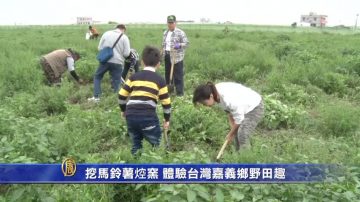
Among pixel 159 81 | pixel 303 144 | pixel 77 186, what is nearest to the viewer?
pixel 77 186

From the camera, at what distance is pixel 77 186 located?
3779mm

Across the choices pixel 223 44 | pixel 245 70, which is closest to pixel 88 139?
pixel 245 70

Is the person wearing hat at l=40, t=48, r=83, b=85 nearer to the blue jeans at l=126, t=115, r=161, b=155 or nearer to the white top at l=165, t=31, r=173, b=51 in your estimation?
the white top at l=165, t=31, r=173, b=51

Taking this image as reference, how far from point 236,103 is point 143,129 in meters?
1.06

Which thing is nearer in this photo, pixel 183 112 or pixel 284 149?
pixel 284 149

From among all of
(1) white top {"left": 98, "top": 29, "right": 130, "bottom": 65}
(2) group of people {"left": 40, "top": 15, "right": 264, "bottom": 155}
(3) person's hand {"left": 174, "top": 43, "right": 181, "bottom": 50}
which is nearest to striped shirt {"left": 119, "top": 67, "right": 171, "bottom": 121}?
(2) group of people {"left": 40, "top": 15, "right": 264, "bottom": 155}

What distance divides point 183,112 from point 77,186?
8.25 feet

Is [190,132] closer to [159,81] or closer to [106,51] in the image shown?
[159,81]

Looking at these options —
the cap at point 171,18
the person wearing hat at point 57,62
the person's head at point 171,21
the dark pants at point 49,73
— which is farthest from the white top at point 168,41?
the dark pants at point 49,73

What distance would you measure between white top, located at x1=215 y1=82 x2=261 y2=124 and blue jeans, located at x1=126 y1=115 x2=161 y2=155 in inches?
30.6
